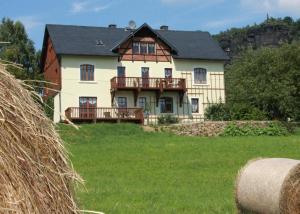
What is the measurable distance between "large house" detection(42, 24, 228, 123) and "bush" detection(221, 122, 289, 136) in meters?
9.18

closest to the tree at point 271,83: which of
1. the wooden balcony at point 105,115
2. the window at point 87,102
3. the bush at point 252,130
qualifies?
the wooden balcony at point 105,115

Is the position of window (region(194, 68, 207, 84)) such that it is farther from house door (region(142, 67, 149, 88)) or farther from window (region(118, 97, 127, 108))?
window (region(118, 97, 127, 108))

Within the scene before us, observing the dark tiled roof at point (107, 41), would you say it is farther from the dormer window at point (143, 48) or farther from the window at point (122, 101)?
the window at point (122, 101)

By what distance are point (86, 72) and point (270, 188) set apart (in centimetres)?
3601

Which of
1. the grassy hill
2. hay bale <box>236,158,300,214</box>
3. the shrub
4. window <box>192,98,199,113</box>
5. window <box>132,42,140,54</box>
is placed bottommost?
hay bale <box>236,158,300,214</box>

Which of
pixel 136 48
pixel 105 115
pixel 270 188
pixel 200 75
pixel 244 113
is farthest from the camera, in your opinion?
pixel 200 75

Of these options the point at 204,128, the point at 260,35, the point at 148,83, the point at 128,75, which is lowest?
the point at 204,128

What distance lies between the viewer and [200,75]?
4616 cm

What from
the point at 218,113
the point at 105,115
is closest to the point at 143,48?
the point at 105,115

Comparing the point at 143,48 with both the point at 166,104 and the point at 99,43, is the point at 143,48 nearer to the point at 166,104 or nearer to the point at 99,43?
the point at 99,43

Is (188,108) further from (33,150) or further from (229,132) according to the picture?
(33,150)

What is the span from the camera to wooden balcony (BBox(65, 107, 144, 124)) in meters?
39.2

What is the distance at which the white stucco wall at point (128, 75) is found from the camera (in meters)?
42.8

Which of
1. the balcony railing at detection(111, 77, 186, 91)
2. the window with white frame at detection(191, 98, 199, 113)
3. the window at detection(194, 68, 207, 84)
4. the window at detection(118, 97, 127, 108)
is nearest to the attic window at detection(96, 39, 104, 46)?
the balcony railing at detection(111, 77, 186, 91)
